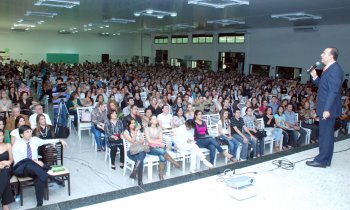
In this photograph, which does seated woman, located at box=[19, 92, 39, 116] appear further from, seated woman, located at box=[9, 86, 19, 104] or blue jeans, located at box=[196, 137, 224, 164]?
blue jeans, located at box=[196, 137, 224, 164]

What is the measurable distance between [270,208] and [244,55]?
731 inches

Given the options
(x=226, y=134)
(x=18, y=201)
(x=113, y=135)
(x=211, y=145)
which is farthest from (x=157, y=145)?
(x=18, y=201)

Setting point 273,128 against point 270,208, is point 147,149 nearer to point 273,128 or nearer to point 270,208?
point 270,208

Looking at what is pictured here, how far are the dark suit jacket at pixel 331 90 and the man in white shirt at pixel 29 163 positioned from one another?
3.56 meters

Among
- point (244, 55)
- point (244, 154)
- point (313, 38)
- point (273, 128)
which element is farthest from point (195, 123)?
point (244, 55)

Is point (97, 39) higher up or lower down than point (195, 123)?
higher up

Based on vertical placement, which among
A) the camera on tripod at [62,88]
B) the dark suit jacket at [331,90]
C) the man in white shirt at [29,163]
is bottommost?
the man in white shirt at [29,163]

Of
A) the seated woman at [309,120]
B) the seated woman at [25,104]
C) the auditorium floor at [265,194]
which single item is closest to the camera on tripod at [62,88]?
the seated woman at [25,104]

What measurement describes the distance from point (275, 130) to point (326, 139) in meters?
3.96

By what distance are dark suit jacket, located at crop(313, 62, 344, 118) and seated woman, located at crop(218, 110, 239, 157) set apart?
3.02 meters

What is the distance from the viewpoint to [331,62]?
330 cm

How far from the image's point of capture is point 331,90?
3.19m

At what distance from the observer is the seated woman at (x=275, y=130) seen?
7251 mm

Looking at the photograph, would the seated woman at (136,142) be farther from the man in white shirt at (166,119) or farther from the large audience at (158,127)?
the man in white shirt at (166,119)
